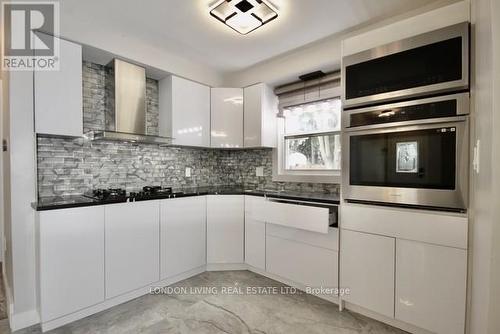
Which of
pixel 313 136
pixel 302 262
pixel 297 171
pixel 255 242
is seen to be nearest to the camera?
pixel 302 262

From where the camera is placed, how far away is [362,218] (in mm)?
1859

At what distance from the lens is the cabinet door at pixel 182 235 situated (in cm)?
233

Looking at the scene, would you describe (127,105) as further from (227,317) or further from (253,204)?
(227,317)

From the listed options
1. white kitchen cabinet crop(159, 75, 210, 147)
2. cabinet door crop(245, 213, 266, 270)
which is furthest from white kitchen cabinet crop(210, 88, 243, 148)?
cabinet door crop(245, 213, 266, 270)

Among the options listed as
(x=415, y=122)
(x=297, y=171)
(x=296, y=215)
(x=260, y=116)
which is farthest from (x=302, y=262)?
(x=260, y=116)

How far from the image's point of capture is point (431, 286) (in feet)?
5.18

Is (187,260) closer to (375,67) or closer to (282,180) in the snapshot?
(282,180)

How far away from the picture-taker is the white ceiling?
5.99ft

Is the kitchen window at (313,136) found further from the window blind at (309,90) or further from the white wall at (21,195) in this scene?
the white wall at (21,195)

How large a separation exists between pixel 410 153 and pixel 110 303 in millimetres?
2555

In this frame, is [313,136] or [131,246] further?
[313,136]

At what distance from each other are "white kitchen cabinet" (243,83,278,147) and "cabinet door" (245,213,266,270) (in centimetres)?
88

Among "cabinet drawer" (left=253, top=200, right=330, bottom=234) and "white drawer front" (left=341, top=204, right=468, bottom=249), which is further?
"cabinet drawer" (left=253, top=200, right=330, bottom=234)

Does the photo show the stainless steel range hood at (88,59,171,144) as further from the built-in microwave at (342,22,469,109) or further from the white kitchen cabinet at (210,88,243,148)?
the built-in microwave at (342,22,469,109)
